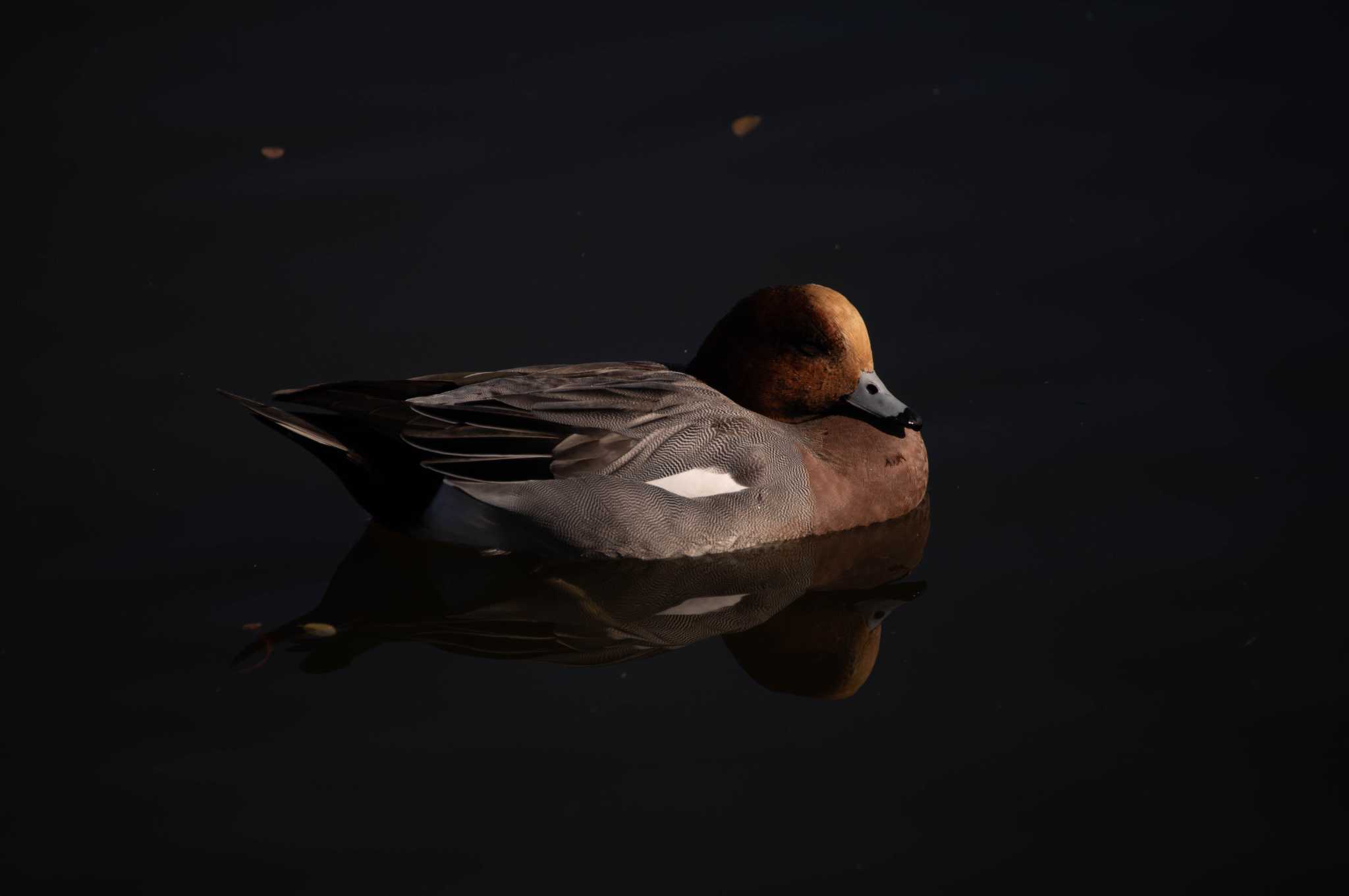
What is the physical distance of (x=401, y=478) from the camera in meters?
6.66

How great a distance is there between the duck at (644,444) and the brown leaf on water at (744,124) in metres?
2.16

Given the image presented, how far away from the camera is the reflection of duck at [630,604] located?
20.0 ft

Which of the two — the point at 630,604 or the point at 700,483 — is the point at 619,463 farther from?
the point at 630,604

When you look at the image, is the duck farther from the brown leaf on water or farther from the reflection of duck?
the brown leaf on water

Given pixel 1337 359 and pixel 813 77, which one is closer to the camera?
pixel 1337 359

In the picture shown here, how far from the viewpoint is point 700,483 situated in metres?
6.61

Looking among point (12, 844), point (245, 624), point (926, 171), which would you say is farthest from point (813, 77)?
point (12, 844)

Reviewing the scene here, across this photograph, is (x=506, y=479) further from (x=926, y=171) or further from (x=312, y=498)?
(x=926, y=171)

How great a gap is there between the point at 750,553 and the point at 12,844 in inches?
113

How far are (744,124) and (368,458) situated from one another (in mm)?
3150

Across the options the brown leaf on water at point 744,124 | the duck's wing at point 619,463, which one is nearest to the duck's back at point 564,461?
the duck's wing at point 619,463

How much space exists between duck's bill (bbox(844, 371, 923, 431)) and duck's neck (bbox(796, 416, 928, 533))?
4.1 inches

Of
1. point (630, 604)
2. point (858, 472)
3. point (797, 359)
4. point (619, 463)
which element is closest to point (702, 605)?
point (630, 604)

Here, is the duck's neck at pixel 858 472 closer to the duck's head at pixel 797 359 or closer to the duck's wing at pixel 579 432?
the duck's head at pixel 797 359
